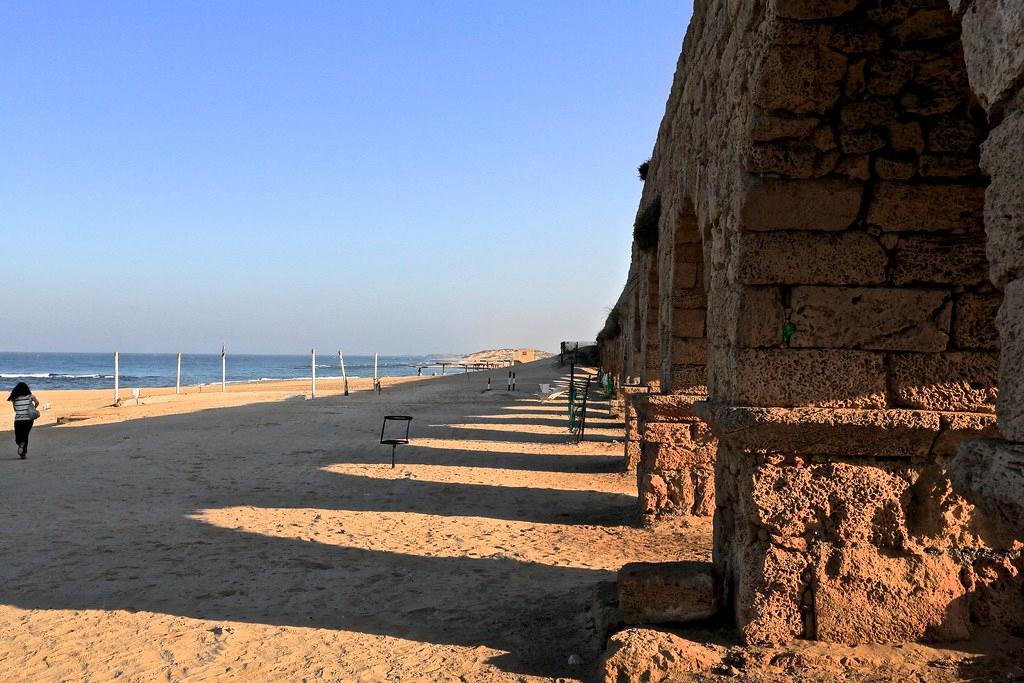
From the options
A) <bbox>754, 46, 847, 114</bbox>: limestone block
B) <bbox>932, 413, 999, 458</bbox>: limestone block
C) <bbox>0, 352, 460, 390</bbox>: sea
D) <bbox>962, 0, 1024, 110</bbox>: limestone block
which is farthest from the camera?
<bbox>0, 352, 460, 390</bbox>: sea

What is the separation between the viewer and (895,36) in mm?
3496

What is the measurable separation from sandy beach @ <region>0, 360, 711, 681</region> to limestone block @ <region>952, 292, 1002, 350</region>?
94.8 inches

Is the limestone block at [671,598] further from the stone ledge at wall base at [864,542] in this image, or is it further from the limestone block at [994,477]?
the limestone block at [994,477]

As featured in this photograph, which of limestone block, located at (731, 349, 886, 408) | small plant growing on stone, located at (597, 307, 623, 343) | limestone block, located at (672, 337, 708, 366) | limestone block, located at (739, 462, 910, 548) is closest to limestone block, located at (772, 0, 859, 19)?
limestone block, located at (731, 349, 886, 408)

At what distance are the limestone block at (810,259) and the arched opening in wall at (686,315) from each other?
3.18m

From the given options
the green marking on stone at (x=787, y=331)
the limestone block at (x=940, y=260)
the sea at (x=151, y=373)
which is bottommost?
the sea at (x=151, y=373)

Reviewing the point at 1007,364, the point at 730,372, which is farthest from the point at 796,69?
the point at 1007,364

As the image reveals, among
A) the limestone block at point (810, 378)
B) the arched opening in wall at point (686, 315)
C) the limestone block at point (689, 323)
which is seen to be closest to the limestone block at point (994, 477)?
the limestone block at point (810, 378)

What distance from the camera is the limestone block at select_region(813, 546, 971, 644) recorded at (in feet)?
11.1

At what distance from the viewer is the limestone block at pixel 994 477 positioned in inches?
57.9

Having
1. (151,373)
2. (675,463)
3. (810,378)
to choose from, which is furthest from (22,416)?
(151,373)

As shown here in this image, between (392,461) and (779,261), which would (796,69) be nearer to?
(779,261)

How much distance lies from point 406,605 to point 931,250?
3546 mm

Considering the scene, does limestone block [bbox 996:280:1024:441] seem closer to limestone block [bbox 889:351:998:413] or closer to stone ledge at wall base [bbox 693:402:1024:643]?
stone ledge at wall base [bbox 693:402:1024:643]
